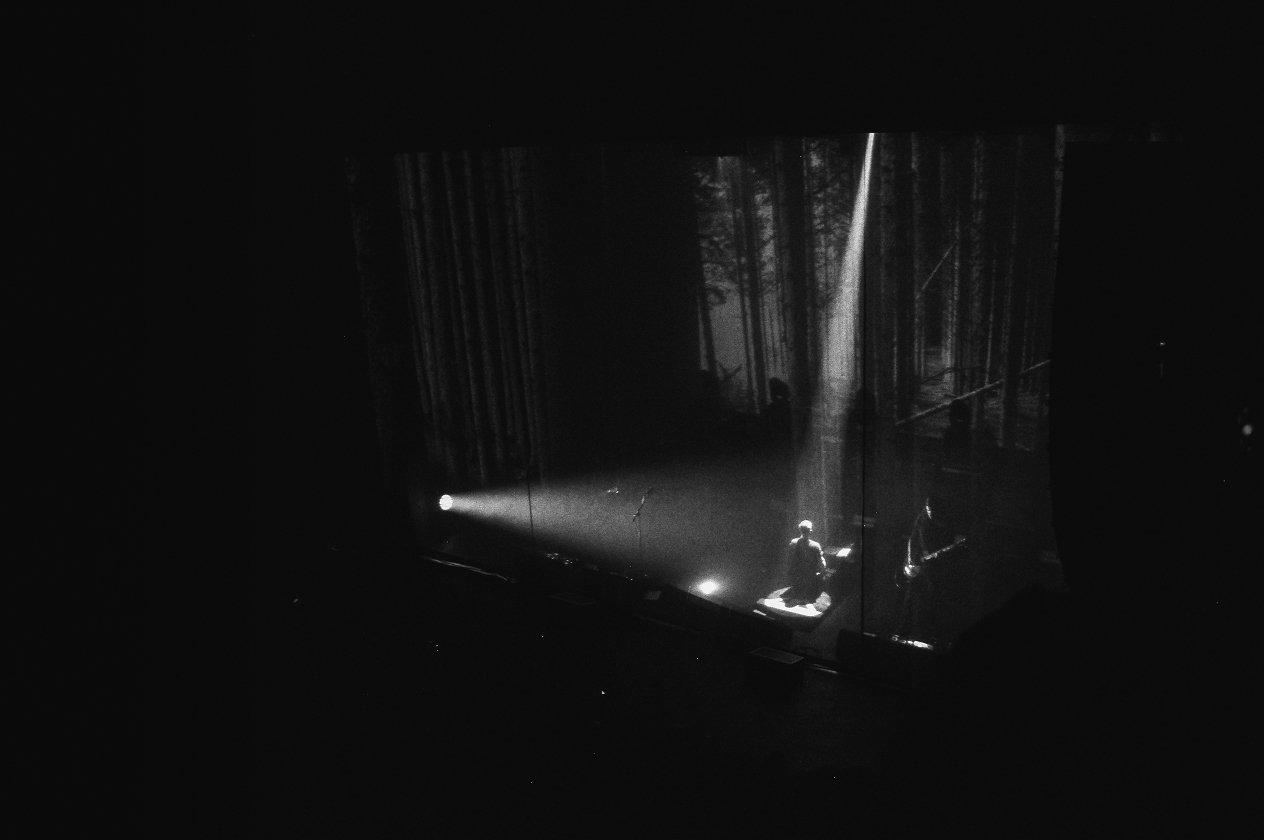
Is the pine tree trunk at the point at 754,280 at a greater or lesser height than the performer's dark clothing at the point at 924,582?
greater

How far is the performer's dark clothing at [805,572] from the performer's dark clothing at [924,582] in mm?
636

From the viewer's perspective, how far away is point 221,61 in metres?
2.69

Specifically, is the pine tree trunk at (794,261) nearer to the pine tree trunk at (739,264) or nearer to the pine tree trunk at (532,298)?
the pine tree trunk at (739,264)

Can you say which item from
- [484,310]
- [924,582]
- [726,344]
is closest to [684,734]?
[924,582]

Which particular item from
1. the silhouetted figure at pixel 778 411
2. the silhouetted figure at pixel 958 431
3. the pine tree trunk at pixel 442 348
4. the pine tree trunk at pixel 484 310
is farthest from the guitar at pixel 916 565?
the pine tree trunk at pixel 442 348

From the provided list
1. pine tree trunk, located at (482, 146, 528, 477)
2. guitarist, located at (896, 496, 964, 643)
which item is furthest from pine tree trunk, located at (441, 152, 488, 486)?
guitarist, located at (896, 496, 964, 643)

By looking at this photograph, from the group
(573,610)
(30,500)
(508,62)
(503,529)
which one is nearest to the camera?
(30,500)

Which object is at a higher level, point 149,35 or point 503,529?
point 149,35

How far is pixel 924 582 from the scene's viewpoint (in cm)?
566

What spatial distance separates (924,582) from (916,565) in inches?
4.5

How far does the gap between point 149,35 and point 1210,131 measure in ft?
7.94

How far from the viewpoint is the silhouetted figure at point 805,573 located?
17.9 ft

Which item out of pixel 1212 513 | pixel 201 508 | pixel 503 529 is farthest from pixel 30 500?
pixel 503 529

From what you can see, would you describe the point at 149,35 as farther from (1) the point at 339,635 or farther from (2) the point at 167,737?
(1) the point at 339,635
